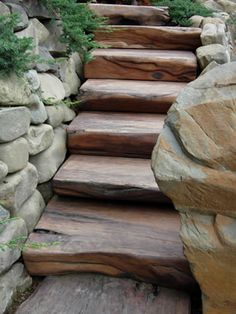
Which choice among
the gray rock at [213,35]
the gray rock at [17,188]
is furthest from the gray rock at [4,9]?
A: the gray rock at [213,35]

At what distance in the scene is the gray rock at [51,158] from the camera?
7.32 feet

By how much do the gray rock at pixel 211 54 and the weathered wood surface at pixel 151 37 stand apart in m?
0.25

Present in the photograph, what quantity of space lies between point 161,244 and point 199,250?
19.8 inches

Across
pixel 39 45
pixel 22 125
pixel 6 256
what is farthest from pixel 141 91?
pixel 6 256

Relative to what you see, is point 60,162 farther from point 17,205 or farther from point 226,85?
point 226,85

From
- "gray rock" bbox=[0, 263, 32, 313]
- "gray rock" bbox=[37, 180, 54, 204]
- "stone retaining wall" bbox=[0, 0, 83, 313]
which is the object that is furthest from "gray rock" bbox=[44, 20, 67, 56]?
"gray rock" bbox=[0, 263, 32, 313]

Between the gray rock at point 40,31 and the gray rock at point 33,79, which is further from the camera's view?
the gray rock at point 40,31

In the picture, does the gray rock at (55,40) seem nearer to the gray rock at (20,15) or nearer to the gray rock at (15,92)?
the gray rock at (20,15)

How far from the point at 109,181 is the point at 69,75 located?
33.1 inches

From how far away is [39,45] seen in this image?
2484mm

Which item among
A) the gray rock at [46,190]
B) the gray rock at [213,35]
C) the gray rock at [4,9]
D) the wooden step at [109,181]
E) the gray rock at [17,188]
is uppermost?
the gray rock at [4,9]

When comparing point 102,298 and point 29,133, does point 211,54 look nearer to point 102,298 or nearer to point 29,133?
point 29,133

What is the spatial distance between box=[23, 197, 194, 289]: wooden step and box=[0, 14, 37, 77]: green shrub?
77 centimetres

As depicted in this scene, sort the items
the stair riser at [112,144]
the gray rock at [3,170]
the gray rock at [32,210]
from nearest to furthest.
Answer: the gray rock at [3,170]
the gray rock at [32,210]
the stair riser at [112,144]
